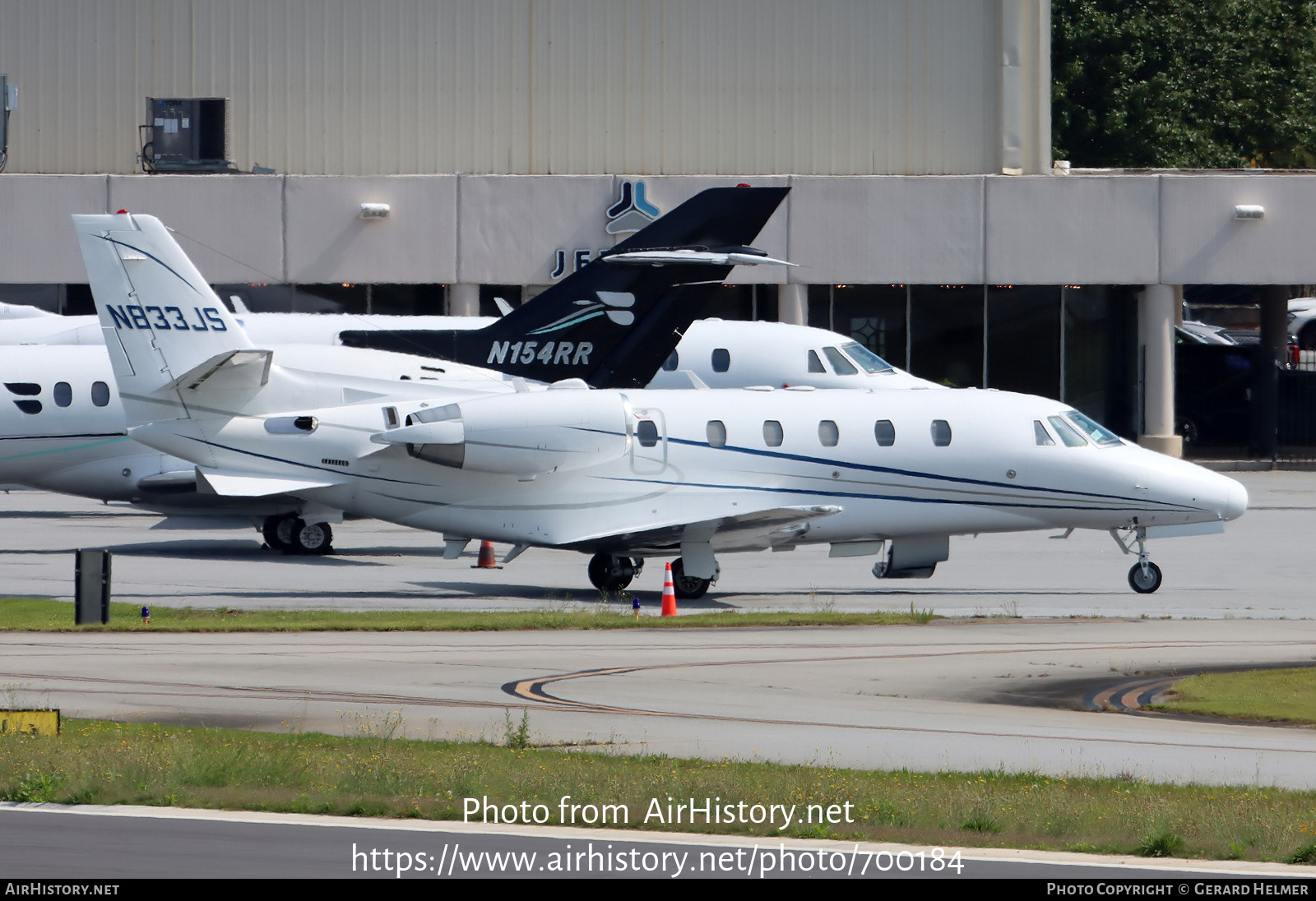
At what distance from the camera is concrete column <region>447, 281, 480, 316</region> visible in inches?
1820

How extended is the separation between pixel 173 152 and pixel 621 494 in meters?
25.2

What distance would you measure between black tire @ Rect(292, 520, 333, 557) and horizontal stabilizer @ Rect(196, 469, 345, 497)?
10.5ft

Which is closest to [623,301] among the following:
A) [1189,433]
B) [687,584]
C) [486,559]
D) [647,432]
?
[486,559]

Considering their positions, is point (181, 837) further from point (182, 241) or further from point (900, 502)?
point (182, 241)

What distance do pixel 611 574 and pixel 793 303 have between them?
2261cm

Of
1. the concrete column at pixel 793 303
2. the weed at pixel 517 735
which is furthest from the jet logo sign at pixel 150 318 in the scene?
the concrete column at pixel 793 303

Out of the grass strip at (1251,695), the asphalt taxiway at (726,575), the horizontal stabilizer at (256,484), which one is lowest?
the asphalt taxiway at (726,575)

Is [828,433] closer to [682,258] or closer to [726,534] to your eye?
[726,534]

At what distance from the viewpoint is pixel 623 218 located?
45875 mm

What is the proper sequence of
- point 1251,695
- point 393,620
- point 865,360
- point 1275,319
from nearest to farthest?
point 1251,695
point 393,620
point 865,360
point 1275,319

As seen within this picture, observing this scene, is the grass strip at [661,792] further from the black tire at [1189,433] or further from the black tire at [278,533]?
the black tire at [1189,433]

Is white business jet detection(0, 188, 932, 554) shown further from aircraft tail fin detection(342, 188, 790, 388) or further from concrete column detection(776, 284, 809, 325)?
concrete column detection(776, 284, 809, 325)

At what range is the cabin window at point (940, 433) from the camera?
25531 mm

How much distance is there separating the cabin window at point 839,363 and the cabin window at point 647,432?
1019 centimetres
